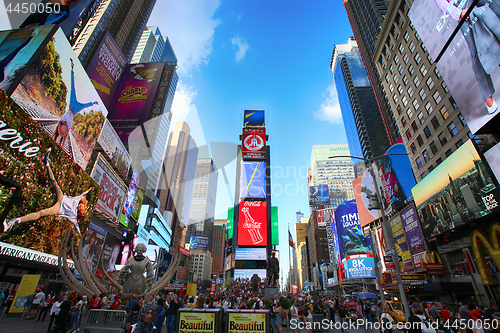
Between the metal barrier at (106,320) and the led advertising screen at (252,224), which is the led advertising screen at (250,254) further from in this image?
the metal barrier at (106,320)

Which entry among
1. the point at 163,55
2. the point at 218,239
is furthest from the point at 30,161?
the point at 218,239

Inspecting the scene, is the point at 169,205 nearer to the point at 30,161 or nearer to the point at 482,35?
the point at 30,161

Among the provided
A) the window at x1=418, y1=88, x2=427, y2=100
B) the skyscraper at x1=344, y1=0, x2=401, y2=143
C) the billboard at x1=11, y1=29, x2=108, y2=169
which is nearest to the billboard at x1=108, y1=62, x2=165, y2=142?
the billboard at x1=11, y1=29, x2=108, y2=169

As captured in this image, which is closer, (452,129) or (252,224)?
(452,129)

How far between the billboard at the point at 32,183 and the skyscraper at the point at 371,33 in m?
63.8

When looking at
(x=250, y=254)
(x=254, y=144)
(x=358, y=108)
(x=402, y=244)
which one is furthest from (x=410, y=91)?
(x=358, y=108)

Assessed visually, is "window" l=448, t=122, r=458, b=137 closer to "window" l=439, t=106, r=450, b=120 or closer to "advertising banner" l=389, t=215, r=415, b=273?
"window" l=439, t=106, r=450, b=120

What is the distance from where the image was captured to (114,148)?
38.4 meters

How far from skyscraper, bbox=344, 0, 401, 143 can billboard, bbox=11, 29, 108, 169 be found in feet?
201

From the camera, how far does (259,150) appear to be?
42094 mm

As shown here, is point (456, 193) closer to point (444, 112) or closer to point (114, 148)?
point (444, 112)

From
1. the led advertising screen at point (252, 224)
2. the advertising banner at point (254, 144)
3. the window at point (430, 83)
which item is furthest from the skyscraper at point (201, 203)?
the window at point (430, 83)

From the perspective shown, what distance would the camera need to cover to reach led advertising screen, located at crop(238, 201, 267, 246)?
43.7 metres

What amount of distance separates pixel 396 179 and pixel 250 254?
1204 inches
